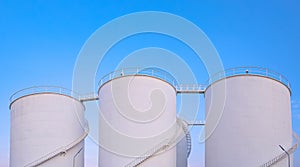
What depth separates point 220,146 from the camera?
28.2 metres

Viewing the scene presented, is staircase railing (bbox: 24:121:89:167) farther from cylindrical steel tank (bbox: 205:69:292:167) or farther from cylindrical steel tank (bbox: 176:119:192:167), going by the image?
cylindrical steel tank (bbox: 205:69:292:167)

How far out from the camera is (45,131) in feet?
102

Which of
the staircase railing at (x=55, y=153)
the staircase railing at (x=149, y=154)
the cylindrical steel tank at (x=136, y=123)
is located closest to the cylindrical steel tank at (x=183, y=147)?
the cylindrical steel tank at (x=136, y=123)

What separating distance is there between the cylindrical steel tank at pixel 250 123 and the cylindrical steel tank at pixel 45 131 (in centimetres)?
979

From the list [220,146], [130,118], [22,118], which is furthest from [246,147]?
[22,118]

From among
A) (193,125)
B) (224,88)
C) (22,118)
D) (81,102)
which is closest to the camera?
(224,88)

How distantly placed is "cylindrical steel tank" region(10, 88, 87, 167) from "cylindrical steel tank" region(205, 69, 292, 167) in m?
9.79

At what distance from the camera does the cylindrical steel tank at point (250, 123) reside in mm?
27234

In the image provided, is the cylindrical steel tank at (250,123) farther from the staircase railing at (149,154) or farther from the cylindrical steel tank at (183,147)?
the cylindrical steel tank at (183,147)

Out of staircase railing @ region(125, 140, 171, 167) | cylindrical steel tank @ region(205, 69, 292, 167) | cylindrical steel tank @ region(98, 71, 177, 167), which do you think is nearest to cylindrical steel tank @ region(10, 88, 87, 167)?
cylindrical steel tank @ region(98, 71, 177, 167)

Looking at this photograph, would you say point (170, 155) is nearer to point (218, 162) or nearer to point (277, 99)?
point (218, 162)

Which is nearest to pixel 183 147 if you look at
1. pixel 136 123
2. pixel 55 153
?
pixel 136 123

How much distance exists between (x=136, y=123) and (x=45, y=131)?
717cm

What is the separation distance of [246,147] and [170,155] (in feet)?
16.8
